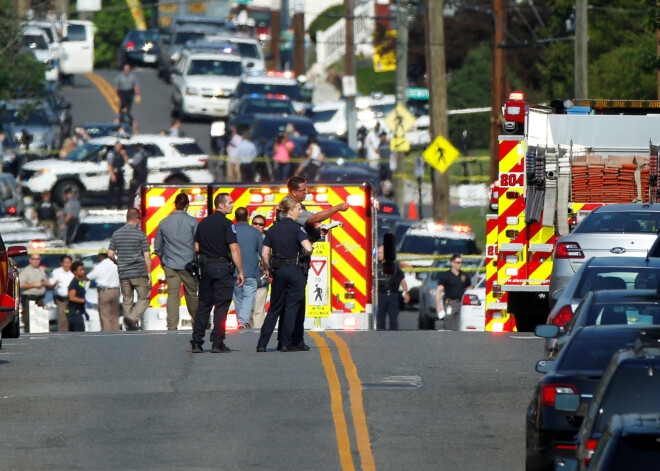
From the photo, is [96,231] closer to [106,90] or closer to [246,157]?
[246,157]

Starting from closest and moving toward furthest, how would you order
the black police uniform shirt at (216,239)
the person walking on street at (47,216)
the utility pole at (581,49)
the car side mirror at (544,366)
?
the car side mirror at (544,366) → the black police uniform shirt at (216,239) → the utility pole at (581,49) → the person walking on street at (47,216)

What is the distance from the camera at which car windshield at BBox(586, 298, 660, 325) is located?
12188 mm

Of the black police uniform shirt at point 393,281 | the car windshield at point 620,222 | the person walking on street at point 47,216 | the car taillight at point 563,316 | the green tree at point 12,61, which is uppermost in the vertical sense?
the green tree at point 12,61

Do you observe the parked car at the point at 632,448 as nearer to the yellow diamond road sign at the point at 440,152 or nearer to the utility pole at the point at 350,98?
the yellow diamond road sign at the point at 440,152

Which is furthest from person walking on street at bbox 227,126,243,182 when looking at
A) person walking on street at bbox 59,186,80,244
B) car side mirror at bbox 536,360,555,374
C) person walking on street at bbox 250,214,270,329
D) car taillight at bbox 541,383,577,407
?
car taillight at bbox 541,383,577,407

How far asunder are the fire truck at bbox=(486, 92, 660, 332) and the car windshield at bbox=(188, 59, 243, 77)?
3110cm

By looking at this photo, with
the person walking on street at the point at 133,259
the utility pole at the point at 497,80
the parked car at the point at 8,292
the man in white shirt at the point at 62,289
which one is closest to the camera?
the parked car at the point at 8,292

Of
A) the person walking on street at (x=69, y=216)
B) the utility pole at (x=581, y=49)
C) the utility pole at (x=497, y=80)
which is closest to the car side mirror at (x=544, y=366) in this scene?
the utility pole at (x=581, y=49)

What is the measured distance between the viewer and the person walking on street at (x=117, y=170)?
40.5 m

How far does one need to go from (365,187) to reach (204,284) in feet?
19.2

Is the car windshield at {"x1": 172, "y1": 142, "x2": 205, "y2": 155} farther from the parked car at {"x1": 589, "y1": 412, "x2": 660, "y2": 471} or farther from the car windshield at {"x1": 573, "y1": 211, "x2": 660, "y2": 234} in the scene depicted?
the parked car at {"x1": 589, "y1": 412, "x2": 660, "y2": 471}

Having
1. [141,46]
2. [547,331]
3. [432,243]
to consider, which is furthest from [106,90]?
[547,331]

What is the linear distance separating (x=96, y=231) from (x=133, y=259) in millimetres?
9463

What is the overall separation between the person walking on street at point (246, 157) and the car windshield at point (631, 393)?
115 feet
